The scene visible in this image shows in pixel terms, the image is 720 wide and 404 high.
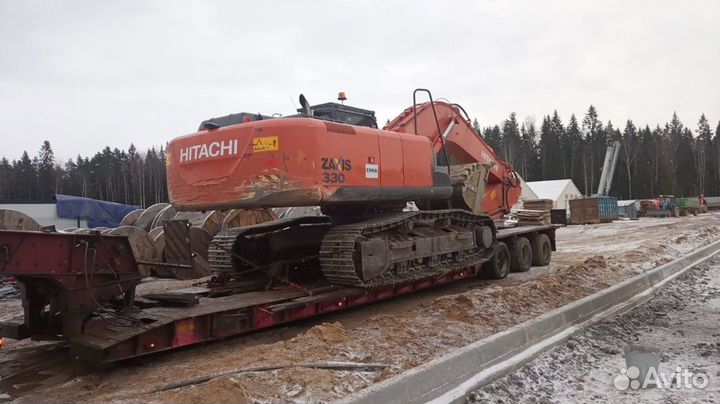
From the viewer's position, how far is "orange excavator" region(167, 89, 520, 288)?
19.7 ft

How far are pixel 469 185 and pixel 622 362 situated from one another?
4.98 m

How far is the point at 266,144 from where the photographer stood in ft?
19.5

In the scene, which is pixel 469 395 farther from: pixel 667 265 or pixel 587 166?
pixel 587 166

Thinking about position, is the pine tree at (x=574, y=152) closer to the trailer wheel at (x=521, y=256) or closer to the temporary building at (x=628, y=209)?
the temporary building at (x=628, y=209)

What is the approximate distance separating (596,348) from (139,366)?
4457 mm

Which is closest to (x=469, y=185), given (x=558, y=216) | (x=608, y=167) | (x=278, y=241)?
(x=278, y=241)

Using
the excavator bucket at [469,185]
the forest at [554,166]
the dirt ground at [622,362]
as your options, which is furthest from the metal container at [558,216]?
the forest at [554,166]

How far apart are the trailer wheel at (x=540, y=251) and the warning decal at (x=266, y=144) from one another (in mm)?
8164

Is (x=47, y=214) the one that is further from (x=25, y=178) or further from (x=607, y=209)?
(x=25, y=178)

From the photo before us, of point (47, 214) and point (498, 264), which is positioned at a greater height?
point (47, 214)

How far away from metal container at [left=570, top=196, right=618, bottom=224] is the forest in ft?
110

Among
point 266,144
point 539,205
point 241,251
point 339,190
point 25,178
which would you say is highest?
point 25,178

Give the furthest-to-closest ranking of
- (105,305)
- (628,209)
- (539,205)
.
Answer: (628,209) < (539,205) < (105,305)

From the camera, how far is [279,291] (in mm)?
6676
